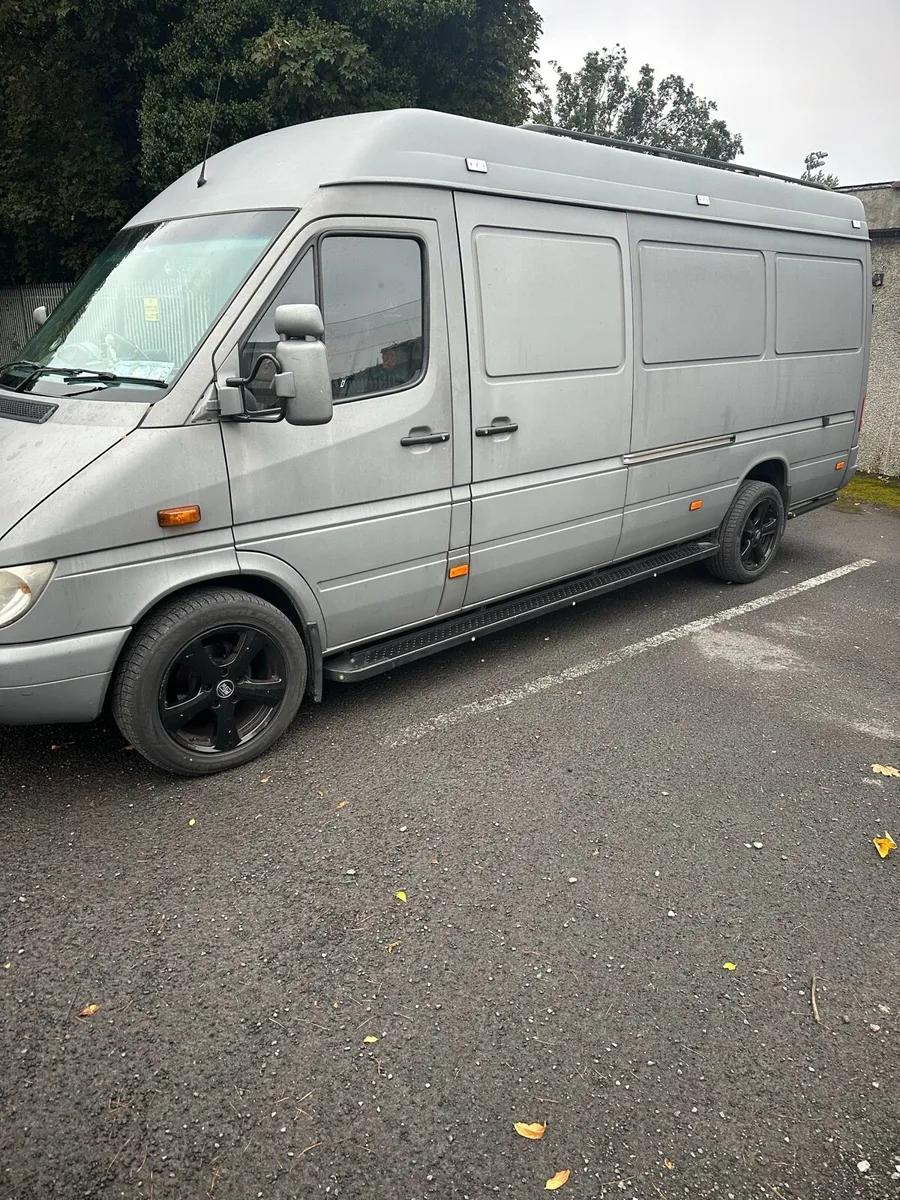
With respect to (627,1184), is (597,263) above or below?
above

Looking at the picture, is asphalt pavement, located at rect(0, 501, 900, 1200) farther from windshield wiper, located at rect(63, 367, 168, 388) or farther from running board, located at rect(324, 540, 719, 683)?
windshield wiper, located at rect(63, 367, 168, 388)

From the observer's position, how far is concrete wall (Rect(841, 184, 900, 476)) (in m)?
10.9

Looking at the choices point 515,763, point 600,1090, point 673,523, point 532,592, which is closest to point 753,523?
point 673,523

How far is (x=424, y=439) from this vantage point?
419 centimetres

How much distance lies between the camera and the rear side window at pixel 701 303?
17.4 ft

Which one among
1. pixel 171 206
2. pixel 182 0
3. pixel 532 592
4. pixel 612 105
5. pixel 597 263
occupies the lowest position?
pixel 532 592

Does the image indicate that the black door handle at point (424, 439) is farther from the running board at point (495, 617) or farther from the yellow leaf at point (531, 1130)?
the yellow leaf at point (531, 1130)

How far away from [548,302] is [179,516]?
236 centimetres

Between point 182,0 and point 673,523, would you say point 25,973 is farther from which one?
point 182,0

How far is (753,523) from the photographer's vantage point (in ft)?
21.8

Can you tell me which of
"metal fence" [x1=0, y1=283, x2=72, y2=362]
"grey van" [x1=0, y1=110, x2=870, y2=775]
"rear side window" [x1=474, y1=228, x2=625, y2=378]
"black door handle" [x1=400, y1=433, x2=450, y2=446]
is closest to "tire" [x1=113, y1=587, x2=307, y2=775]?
"grey van" [x1=0, y1=110, x2=870, y2=775]

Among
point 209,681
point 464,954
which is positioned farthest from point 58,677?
point 464,954

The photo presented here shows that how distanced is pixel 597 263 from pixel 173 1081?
439 centimetres

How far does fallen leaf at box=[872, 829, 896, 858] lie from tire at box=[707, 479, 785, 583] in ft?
10.5
